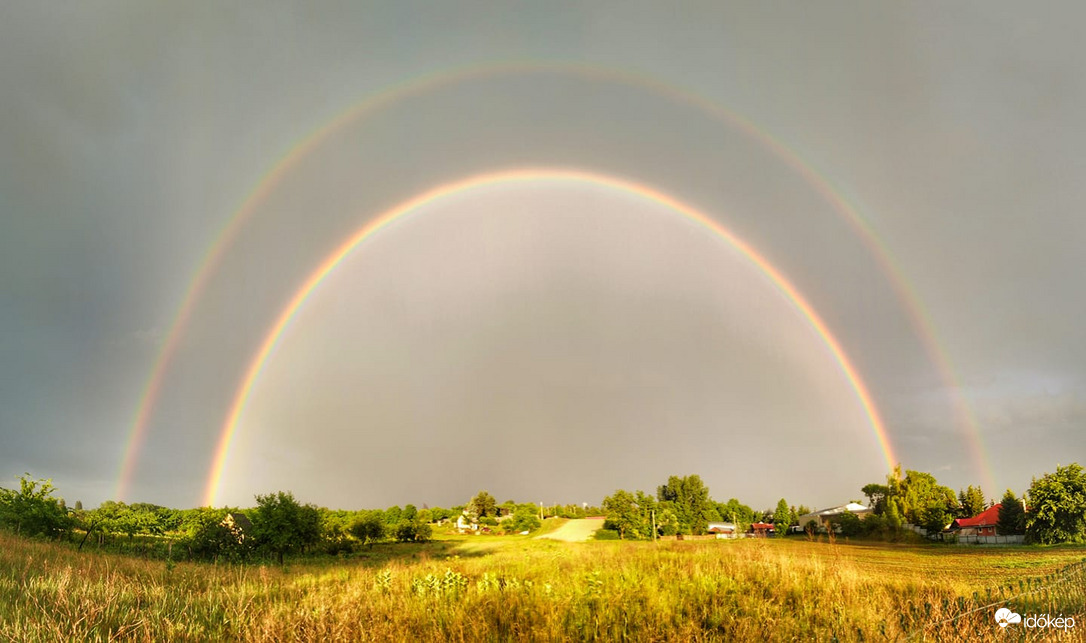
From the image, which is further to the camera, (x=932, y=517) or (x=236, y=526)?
(x=932, y=517)

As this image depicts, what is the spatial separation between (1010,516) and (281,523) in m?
65.4

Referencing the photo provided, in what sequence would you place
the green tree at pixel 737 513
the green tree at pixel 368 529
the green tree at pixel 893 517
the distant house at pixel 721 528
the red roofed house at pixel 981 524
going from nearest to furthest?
1. the green tree at pixel 368 529
2. the green tree at pixel 893 517
3. the red roofed house at pixel 981 524
4. the distant house at pixel 721 528
5. the green tree at pixel 737 513

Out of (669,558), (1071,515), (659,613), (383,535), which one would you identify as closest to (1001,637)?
(659,613)

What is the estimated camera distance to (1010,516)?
2183 inches

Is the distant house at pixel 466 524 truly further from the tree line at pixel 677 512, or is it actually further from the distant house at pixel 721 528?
the distant house at pixel 721 528

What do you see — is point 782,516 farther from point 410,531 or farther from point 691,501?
point 410,531

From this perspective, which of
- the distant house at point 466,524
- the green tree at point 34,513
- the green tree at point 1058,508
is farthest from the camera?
the distant house at point 466,524

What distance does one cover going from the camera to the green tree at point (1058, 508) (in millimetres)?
45969

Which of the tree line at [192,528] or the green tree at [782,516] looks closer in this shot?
the tree line at [192,528]

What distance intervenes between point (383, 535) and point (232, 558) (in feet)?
64.2

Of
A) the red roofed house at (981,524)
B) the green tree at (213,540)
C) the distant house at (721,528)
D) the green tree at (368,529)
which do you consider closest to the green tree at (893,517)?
the red roofed house at (981,524)

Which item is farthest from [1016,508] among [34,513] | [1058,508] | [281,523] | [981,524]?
[34,513]

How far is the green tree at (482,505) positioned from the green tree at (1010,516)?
7322cm

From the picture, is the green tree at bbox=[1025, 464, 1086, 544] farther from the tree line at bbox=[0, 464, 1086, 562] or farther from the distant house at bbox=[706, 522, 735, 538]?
the distant house at bbox=[706, 522, 735, 538]
